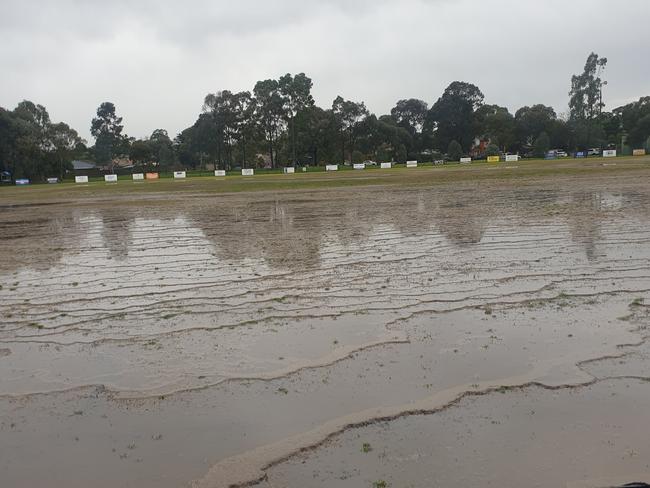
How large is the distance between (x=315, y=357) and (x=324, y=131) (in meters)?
102

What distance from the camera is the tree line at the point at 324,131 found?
101 meters

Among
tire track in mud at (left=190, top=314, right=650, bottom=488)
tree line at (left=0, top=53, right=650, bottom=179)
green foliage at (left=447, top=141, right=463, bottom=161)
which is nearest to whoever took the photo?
tire track in mud at (left=190, top=314, right=650, bottom=488)

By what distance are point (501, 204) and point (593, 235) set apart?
921 cm

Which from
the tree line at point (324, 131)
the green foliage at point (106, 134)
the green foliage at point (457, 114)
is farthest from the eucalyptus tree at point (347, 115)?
the green foliage at point (106, 134)

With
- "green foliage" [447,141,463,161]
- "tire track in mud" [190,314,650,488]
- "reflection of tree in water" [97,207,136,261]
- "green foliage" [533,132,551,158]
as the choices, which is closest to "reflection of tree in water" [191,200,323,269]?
"reflection of tree in water" [97,207,136,261]

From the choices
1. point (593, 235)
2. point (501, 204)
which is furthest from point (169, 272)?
point (501, 204)

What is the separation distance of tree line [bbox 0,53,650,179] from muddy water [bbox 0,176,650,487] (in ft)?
308

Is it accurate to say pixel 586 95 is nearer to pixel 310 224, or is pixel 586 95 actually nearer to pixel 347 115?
pixel 347 115

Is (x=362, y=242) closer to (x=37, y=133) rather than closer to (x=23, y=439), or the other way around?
(x=23, y=439)

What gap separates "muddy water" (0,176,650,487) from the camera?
4.25 meters

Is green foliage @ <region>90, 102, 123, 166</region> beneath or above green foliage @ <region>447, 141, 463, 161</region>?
above

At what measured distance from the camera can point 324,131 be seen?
347 ft

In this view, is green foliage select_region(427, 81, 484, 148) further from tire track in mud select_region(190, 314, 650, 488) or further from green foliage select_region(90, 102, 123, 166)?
tire track in mud select_region(190, 314, 650, 488)

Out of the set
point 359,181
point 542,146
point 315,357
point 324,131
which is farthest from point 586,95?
point 315,357
